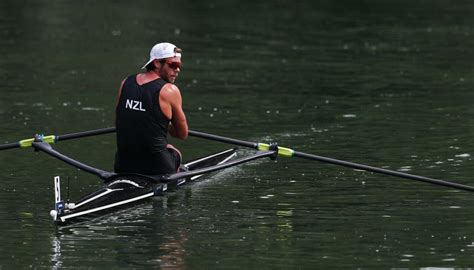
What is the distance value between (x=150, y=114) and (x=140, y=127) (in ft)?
0.64

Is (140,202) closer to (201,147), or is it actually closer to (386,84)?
(201,147)

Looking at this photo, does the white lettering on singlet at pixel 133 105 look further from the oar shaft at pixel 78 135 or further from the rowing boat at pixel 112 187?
the oar shaft at pixel 78 135

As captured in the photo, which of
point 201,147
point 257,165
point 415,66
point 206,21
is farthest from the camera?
point 206,21

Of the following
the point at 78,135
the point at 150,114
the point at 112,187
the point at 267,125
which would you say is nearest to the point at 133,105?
the point at 150,114

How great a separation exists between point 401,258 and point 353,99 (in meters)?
10.8

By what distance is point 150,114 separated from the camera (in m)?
15.7

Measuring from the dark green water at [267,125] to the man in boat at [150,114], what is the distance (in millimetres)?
574

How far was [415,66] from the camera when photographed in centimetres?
2838

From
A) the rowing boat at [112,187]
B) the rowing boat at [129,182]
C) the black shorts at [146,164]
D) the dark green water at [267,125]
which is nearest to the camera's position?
the dark green water at [267,125]

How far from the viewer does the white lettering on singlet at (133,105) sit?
15.7 meters

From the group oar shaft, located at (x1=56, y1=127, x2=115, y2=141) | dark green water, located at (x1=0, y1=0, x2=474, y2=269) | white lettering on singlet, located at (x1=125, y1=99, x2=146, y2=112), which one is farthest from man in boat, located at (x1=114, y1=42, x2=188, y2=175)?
oar shaft, located at (x1=56, y1=127, x2=115, y2=141)

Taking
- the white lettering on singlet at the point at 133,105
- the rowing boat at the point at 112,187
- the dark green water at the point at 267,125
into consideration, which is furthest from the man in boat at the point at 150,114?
→ the dark green water at the point at 267,125

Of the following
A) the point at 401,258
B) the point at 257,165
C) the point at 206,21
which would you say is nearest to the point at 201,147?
the point at 257,165

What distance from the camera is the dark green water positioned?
1381 cm
